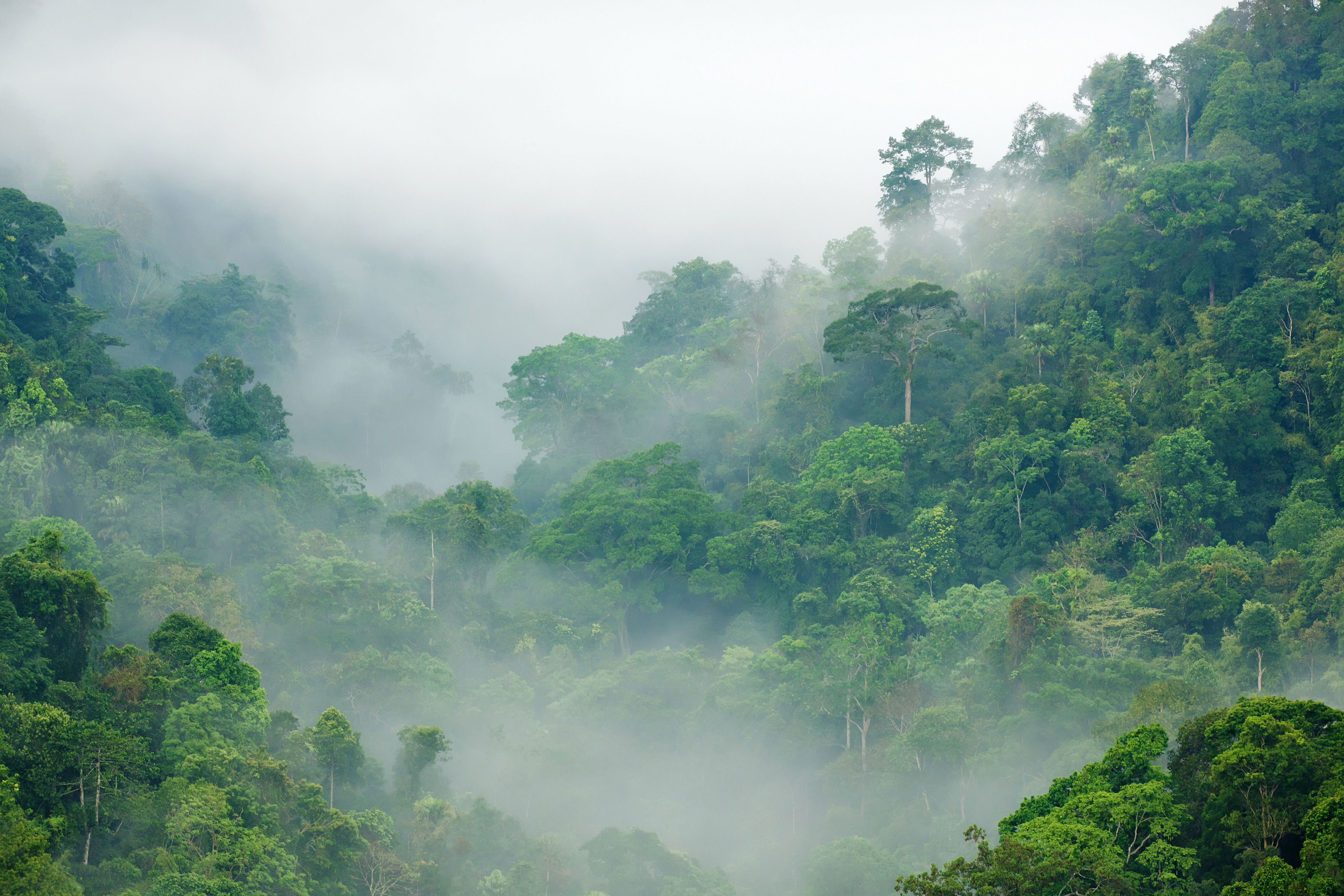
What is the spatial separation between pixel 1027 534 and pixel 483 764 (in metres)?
16.0

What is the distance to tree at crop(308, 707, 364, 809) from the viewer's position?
1148 inches

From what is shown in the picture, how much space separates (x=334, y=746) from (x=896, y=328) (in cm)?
2202

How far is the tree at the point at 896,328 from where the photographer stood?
4103 centimetres

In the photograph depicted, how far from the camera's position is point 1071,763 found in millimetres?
27984

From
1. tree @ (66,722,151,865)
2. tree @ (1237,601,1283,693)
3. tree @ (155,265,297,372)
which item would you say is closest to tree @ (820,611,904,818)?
tree @ (1237,601,1283,693)

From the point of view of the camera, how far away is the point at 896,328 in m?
41.5

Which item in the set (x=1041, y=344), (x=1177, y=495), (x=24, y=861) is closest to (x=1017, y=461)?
(x=1177, y=495)

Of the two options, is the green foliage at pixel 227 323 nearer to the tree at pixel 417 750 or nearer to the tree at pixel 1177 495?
the tree at pixel 417 750

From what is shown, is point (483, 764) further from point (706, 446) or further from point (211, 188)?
point (211, 188)

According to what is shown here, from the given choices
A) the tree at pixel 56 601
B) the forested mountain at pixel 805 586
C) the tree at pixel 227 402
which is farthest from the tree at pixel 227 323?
the tree at pixel 56 601

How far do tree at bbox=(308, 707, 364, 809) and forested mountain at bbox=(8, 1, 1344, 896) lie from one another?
3.6 inches

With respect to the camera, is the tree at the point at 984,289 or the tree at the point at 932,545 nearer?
the tree at the point at 932,545

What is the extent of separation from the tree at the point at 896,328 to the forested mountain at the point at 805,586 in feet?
0.45

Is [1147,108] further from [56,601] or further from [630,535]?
[56,601]
